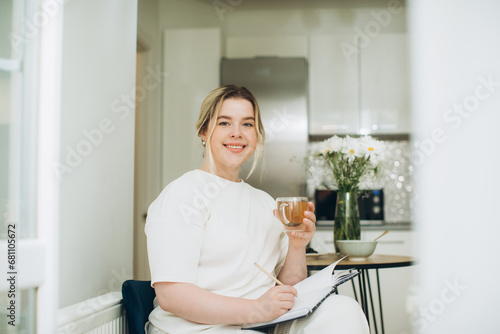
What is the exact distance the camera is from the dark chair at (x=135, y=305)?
1.38 m

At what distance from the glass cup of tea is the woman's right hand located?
0.89 feet

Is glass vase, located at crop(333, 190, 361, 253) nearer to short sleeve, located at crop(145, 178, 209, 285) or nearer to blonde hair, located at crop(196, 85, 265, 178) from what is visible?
blonde hair, located at crop(196, 85, 265, 178)

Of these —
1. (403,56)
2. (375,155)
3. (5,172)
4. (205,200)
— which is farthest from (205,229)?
(403,56)

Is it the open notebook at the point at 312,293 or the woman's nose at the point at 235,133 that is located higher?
the woman's nose at the point at 235,133

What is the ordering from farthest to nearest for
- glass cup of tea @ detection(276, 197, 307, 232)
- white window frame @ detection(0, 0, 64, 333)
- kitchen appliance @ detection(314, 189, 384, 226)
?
kitchen appliance @ detection(314, 189, 384, 226) → glass cup of tea @ detection(276, 197, 307, 232) → white window frame @ detection(0, 0, 64, 333)

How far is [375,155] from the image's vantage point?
7.22 feet

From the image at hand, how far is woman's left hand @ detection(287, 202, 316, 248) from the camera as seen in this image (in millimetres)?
1539

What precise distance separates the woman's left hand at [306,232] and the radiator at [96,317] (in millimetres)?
576

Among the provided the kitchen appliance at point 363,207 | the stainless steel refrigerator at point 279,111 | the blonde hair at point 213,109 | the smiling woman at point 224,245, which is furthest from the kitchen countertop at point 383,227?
the blonde hair at point 213,109

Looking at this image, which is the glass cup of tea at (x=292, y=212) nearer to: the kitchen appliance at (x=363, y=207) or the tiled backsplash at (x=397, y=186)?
the kitchen appliance at (x=363, y=207)

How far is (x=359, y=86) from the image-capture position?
13.2 feet

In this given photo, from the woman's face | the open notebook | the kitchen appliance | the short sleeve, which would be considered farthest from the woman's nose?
the kitchen appliance

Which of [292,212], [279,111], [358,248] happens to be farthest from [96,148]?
[279,111]

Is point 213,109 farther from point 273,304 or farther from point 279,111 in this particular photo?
point 279,111
